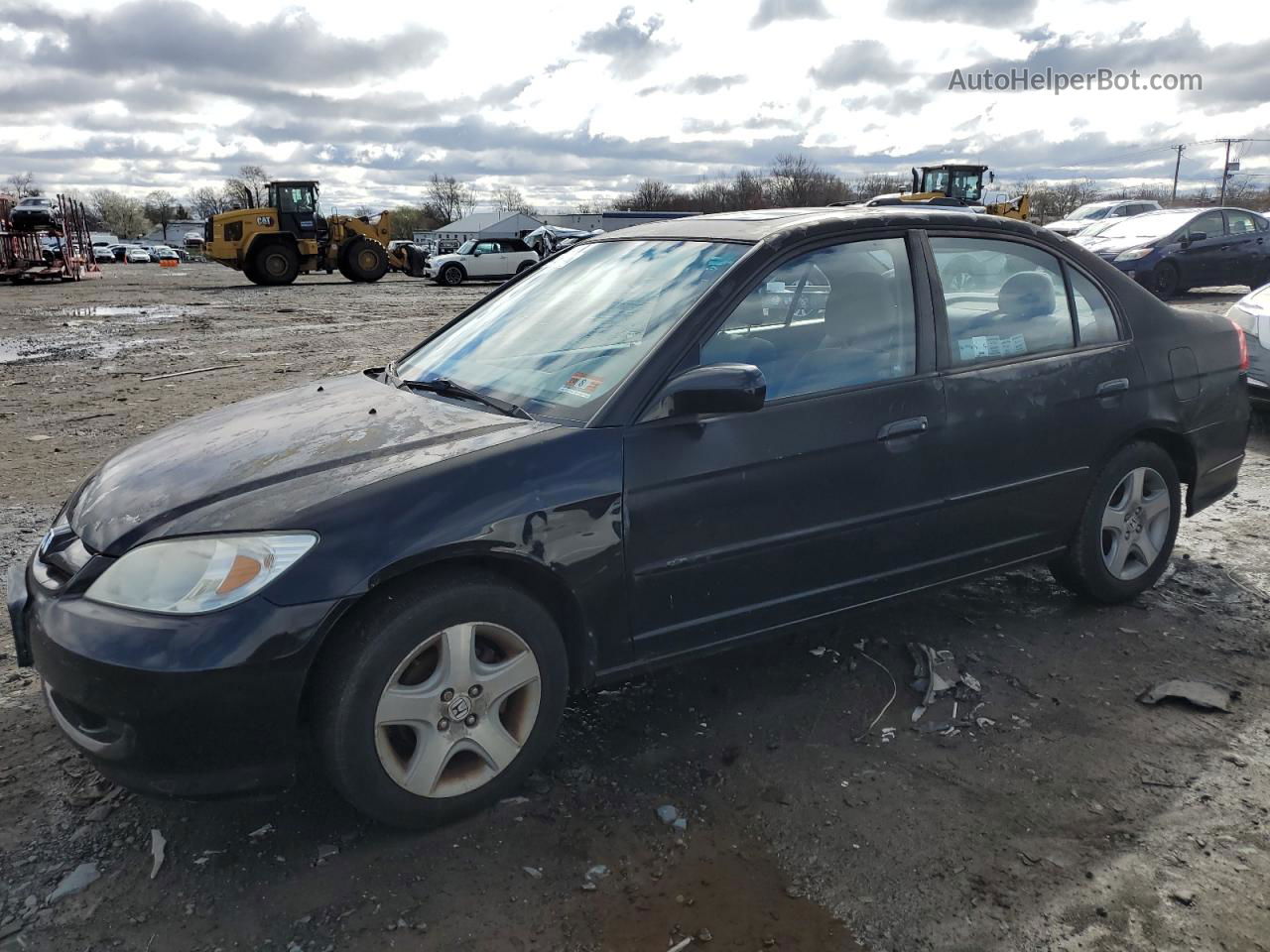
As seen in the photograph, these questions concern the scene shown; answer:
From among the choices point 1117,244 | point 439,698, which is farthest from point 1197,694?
point 1117,244

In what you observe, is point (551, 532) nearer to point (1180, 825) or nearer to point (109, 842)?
point (109, 842)

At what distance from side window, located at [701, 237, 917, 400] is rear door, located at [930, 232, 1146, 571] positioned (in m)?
0.19

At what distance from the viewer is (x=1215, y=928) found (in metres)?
2.21

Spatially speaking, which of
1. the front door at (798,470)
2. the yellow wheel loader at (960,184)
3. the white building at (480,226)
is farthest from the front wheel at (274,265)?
the white building at (480,226)

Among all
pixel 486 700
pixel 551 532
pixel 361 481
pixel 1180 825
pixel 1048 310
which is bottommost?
pixel 1180 825

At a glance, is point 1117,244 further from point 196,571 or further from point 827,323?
point 196,571

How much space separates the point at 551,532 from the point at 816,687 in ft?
4.35

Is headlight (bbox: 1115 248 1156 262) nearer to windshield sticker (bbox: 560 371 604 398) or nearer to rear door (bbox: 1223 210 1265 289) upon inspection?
rear door (bbox: 1223 210 1265 289)

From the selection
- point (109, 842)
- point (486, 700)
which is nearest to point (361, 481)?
point (486, 700)

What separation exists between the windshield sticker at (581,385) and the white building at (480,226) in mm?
80717

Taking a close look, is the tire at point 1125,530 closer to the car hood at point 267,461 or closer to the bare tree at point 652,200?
the car hood at point 267,461

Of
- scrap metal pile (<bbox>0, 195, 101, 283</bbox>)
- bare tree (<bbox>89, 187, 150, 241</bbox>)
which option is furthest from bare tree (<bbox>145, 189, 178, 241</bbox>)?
scrap metal pile (<bbox>0, 195, 101, 283</bbox>)

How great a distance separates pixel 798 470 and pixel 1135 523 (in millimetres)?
1916

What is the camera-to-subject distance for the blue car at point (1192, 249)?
1591 cm
